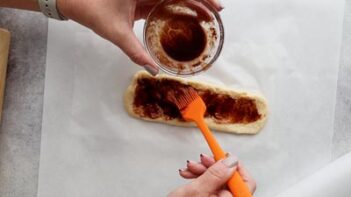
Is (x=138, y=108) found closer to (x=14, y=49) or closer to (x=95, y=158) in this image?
(x=95, y=158)

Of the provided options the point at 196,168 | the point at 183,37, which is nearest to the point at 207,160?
the point at 196,168

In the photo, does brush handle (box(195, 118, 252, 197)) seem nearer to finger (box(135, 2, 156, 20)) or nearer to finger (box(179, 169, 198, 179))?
finger (box(179, 169, 198, 179))

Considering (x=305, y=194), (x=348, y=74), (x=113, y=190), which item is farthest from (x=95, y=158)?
(x=348, y=74)

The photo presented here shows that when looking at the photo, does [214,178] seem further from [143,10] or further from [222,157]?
[143,10]

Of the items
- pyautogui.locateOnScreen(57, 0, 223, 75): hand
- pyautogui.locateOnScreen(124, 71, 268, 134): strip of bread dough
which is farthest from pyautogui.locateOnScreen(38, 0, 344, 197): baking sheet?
pyautogui.locateOnScreen(57, 0, 223, 75): hand

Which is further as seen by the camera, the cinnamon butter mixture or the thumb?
the cinnamon butter mixture
